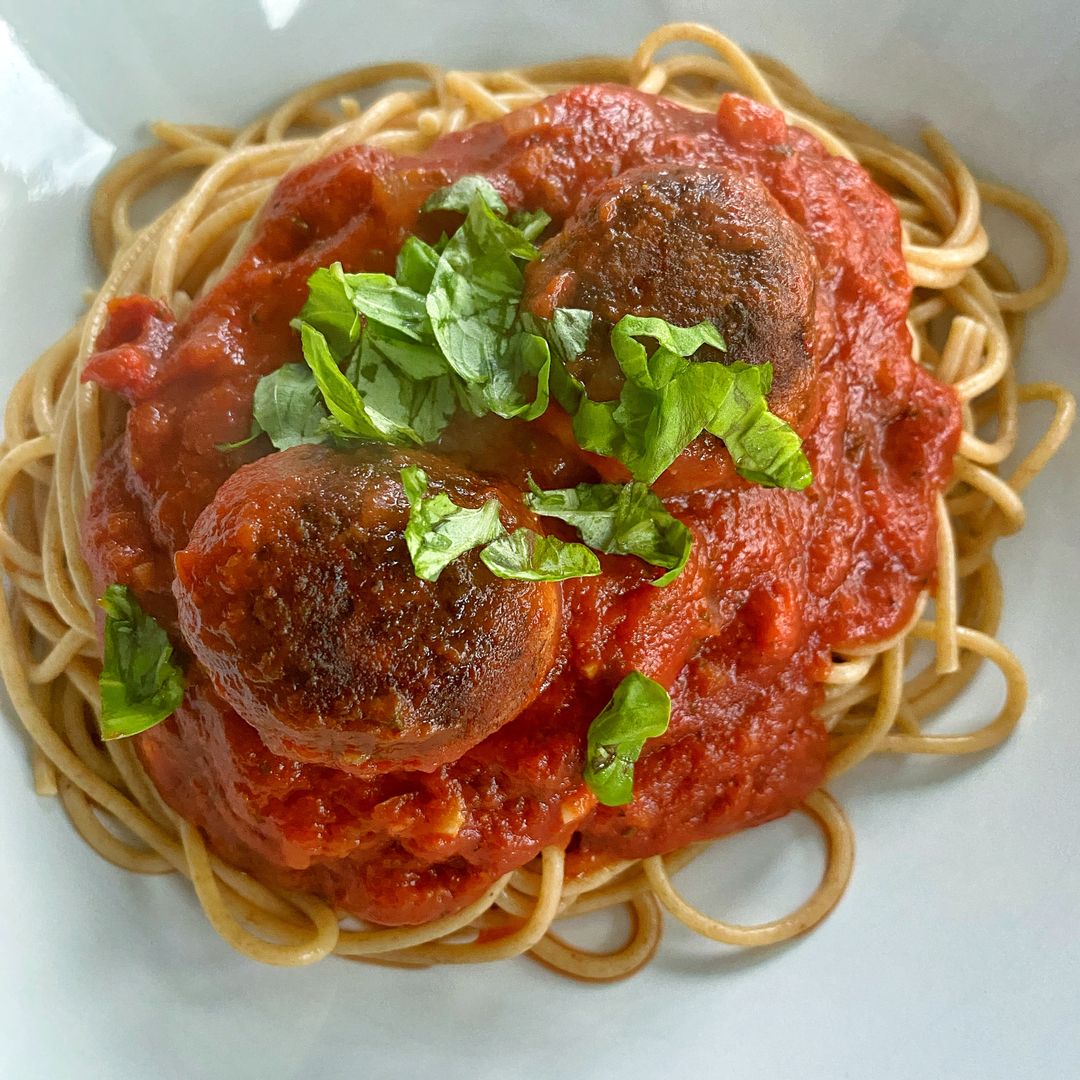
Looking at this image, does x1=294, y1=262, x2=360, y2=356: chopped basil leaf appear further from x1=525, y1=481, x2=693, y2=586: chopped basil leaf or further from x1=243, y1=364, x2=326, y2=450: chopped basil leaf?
x1=525, y1=481, x2=693, y2=586: chopped basil leaf

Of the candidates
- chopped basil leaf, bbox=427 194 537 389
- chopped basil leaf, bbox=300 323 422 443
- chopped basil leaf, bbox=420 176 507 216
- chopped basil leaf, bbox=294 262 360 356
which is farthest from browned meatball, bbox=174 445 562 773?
chopped basil leaf, bbox=420 176 507 216

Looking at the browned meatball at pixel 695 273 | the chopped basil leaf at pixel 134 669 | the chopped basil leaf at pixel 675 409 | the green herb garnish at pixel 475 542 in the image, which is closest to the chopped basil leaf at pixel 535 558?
the green herb garnish at pixel 475 542

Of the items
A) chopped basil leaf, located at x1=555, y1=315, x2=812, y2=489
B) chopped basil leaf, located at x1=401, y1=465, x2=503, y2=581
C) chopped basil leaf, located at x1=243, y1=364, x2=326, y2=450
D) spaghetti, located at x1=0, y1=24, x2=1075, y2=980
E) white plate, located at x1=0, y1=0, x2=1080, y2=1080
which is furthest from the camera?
spaghetti, located at x1=0, y1=24, x2=1075, y2=980

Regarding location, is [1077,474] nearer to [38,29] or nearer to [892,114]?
[892,114]

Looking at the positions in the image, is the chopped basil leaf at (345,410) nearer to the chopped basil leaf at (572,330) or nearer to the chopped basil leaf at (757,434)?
the chopped basil leaf at (572,330)

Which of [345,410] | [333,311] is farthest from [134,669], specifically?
[333,311]

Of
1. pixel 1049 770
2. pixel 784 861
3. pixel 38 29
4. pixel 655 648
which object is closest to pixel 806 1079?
pixel 784 861

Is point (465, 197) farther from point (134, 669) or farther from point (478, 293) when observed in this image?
point (134, 669)
